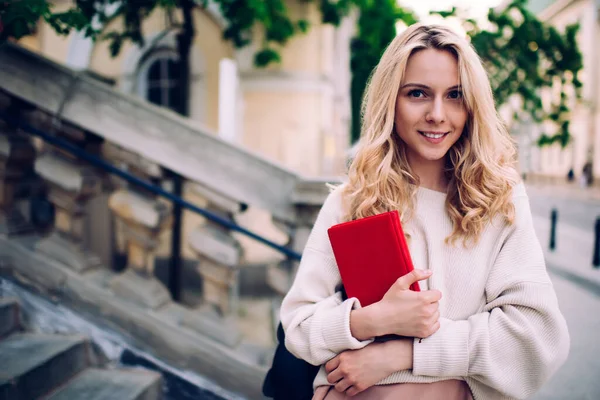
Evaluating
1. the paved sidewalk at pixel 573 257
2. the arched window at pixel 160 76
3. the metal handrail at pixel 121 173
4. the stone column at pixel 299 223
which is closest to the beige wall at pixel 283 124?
the arched window at pixel 160 76

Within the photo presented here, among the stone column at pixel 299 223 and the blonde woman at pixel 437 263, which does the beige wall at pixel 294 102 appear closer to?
the stone column at pixel 299 223

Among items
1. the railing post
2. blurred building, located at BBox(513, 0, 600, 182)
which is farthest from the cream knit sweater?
blurred building, located at BBox(513, 0, 600, 182)

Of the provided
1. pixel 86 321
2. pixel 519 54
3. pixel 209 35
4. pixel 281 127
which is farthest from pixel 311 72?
pixel 86 321

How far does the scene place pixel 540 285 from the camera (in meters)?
1.24

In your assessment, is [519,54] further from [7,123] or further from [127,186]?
[7,123]

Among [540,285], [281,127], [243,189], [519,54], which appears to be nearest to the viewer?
[540,285]

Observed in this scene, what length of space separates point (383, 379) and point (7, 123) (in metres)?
2.58

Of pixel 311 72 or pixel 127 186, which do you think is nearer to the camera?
pixel 127 186

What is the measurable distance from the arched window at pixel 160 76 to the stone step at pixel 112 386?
4776mm

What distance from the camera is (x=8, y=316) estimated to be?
242cm

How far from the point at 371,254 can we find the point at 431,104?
0.51 metres

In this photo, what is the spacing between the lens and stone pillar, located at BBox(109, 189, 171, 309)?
2.43 m

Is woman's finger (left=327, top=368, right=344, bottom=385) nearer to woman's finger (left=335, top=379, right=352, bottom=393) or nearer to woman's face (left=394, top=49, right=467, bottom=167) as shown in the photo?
woman's finger (left=335, top=379, right=352, bottom=393)

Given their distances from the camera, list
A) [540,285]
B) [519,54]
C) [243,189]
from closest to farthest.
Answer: [540,285] → [243,189] → [519,54]
